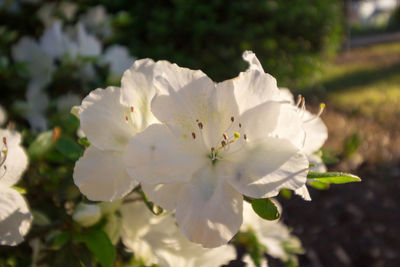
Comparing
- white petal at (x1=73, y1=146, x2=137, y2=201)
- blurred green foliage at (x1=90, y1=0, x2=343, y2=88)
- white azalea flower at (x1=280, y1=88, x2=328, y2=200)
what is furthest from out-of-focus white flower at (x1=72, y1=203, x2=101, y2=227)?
blurred green foliage at (x1=90, y1=0, x2=343, y2=88)

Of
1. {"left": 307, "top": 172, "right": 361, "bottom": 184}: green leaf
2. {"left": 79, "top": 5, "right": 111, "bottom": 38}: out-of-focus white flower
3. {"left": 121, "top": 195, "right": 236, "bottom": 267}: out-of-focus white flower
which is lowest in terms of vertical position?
{"left": 121, "top": 195, "right": 236, "bottom": 267}: out-of-focus white flower

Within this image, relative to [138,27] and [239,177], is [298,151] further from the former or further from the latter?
[138,27]

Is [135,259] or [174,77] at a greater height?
[174,77]

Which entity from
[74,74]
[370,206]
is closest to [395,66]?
[370,206]

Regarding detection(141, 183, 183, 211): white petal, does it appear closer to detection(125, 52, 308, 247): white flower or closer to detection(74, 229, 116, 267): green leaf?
detection(125, 52, 308, 247): white flower

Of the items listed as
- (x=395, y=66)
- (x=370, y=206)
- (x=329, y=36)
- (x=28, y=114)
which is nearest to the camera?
(x=28, y=114)
